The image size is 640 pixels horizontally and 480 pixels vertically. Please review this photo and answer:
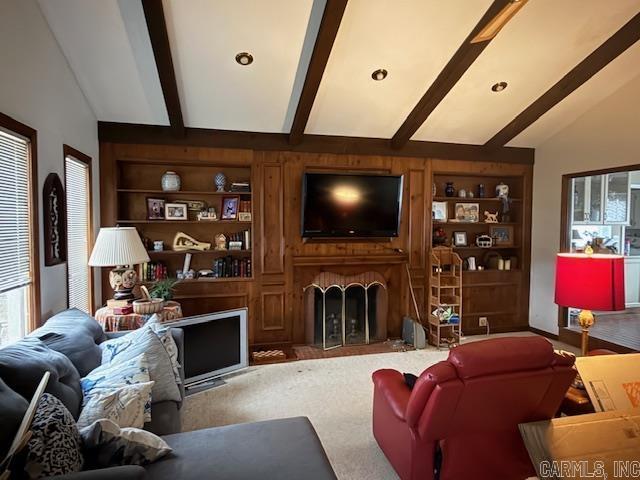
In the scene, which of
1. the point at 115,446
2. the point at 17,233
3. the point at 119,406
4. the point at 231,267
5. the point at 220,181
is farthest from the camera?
the point at 231,267

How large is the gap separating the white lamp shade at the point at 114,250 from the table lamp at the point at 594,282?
327 cm

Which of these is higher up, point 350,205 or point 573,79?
point 573,79

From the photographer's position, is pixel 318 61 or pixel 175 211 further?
pixel 175 211

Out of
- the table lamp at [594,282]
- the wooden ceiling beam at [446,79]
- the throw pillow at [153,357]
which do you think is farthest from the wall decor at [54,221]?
the table lamp at [594,282]

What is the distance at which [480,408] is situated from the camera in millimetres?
1916

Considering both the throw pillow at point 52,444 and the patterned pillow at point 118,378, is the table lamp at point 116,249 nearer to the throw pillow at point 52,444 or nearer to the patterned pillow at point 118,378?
the patterned pillow at point 118,378

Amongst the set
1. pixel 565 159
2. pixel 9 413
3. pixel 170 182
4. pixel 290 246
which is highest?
pixel 565 159

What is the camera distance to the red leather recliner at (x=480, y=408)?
71.9 inches

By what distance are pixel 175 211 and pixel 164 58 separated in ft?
6.10

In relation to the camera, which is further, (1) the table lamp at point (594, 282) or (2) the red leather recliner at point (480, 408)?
(1) the table lamp at point (594, 282)

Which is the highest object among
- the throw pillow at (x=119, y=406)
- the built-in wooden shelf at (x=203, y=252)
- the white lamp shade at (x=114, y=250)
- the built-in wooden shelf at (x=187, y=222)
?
the built-in wooden shelf at (x=187, y=222)

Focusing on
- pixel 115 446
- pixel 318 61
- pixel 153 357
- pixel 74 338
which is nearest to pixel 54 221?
pixel 74 338

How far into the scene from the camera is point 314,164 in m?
4.85

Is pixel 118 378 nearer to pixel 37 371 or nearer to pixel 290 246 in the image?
pixel 37 371
